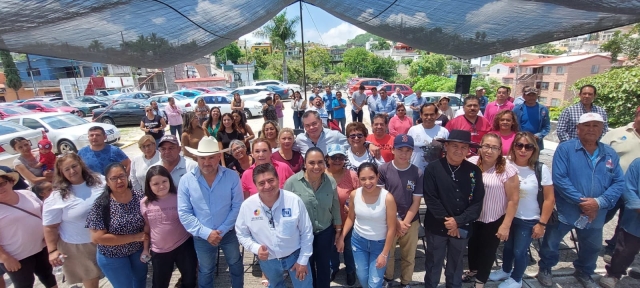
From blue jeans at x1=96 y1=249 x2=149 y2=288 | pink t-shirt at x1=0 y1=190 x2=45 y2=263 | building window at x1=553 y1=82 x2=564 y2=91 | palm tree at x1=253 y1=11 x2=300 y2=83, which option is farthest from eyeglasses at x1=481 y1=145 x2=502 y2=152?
building window at x1=553 y1=82 x2=564 y2=91

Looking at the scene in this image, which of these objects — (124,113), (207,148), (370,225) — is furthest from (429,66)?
(207,148)

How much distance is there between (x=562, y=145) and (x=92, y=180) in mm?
4383

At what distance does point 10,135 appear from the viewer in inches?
300

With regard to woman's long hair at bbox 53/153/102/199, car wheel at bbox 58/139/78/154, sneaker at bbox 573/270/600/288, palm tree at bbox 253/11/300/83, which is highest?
palm tree at bbox 253/11/300/83

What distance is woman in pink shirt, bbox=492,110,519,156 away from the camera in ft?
11.2

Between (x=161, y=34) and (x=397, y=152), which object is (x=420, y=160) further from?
(x=161, y=34)

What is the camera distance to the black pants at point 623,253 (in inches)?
108

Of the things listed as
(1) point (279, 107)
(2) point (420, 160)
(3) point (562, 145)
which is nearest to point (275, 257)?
(2) point (420, 160)

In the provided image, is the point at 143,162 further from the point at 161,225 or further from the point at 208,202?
the point at 208,202

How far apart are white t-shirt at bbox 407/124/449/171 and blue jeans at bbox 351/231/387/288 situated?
149cm

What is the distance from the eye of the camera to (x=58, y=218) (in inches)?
98.2

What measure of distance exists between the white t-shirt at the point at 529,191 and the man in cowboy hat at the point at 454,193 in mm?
472

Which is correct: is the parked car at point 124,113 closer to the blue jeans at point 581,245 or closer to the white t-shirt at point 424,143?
the white t-shirt at point 424,143

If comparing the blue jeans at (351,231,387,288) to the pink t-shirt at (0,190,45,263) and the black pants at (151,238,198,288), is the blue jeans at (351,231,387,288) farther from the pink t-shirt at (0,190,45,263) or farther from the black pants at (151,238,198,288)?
the pink t-shirt at (0,190,45,263)
